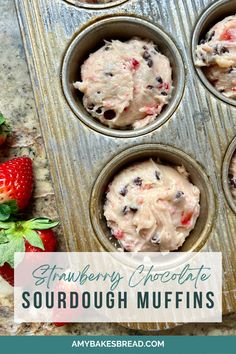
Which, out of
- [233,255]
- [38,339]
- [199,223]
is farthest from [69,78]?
[38,339]

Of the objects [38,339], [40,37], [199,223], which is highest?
[40,37]

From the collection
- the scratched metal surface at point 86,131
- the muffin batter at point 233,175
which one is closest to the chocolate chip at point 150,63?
the scratched metal surface at point 86,131

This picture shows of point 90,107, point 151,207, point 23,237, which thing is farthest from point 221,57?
point 23,237

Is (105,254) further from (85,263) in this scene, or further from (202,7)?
(202,7)

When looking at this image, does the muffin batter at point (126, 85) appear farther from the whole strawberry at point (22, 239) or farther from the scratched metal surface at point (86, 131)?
the whole strawberry at point (22, 239)

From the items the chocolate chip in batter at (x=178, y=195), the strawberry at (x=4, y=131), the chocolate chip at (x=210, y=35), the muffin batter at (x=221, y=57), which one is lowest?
the chocolate chip in batter at (x=178, y=195)

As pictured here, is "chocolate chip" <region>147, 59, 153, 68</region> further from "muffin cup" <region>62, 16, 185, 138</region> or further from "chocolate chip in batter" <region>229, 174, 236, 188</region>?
"chocolate chip in batter" <region>229, 174, 236, 188</region>

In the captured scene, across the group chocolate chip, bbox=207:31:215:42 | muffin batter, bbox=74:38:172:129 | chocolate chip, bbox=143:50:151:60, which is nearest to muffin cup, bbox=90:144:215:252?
muffin batter, bbox=74:38:172:129
